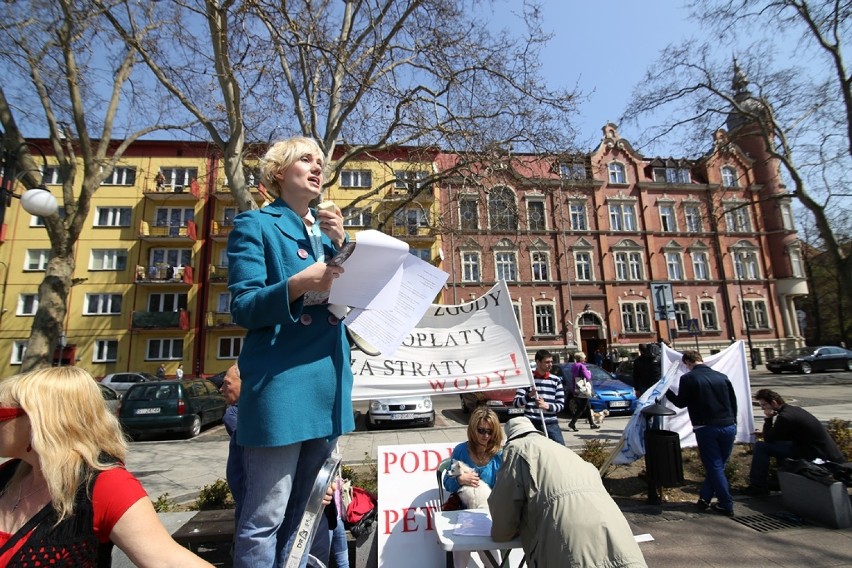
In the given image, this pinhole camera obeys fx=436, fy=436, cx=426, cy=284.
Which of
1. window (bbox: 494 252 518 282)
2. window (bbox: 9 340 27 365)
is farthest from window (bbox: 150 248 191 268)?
window (bbox: 494 252 518 282)

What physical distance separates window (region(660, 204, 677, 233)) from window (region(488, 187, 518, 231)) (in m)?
30.2

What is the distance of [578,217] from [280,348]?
34.6 m

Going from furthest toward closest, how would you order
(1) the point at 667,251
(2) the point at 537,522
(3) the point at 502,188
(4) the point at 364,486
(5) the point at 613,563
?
(1) the point at 667,251, (3) the point at 502,188, (4) the point at 364,486, (2) the point at 537,522, (5) the point at 613,563

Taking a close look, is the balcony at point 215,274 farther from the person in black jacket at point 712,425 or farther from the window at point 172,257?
the person in black jacket at point 712,425

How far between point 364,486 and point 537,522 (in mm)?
3238

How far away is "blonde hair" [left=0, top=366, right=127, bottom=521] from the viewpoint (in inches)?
51.3

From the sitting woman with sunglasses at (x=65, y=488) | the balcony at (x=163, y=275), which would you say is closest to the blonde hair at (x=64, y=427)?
the sitting woman with sunglasses at (x=65, y=488)

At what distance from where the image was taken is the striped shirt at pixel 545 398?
6.26 m

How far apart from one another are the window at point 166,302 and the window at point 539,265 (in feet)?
80.7

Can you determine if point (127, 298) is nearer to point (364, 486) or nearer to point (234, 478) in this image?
point (364, 486)

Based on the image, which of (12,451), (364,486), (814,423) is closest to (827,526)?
(814,423)

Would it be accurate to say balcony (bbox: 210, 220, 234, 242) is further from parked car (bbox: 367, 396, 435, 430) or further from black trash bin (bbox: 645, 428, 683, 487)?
black trash bin (bbox: 645, 428, 683, 487)

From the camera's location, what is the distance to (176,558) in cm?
121

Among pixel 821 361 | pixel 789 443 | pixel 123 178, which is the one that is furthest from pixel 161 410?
pixel 821 361
